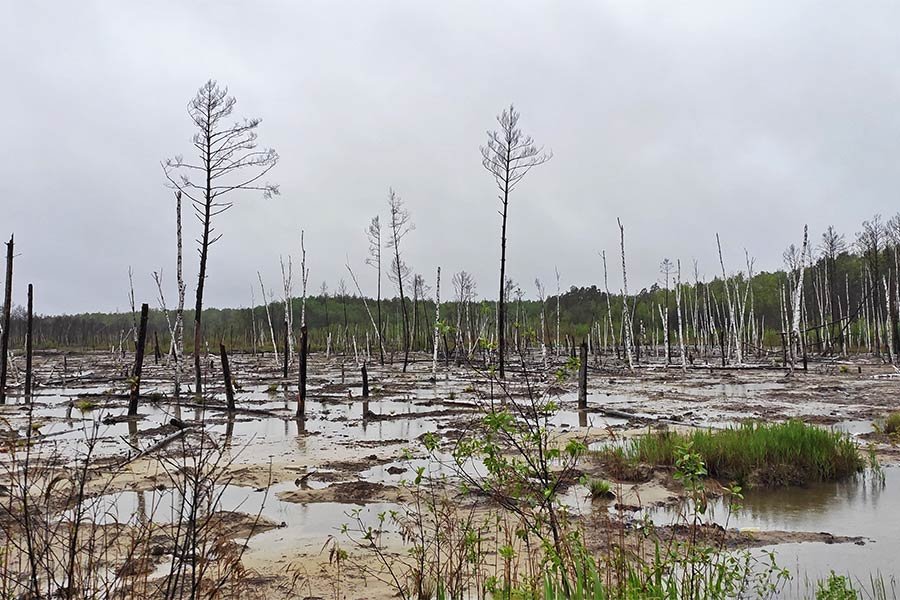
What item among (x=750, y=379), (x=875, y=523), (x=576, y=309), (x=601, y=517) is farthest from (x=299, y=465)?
(x=576, y=309)

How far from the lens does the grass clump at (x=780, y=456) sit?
9461 millimetres

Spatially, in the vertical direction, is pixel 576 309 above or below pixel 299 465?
above

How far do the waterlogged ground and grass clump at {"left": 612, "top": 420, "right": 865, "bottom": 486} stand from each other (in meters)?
0.32

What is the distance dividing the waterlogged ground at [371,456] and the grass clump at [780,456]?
319mm

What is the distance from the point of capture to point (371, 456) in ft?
37.0

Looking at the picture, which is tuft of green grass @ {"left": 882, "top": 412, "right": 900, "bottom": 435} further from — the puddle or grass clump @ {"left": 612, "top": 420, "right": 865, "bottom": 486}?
grass clump @ {"left": 612, "top": 420, "right": 865, "bottom": 486}

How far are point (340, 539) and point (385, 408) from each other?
1186 centimetres

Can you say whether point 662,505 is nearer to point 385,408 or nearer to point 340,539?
point 340,539

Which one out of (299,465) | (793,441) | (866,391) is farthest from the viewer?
(866,391)

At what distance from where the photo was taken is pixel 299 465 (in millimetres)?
10977

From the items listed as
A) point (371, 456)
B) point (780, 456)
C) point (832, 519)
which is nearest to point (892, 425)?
point (780, 456)

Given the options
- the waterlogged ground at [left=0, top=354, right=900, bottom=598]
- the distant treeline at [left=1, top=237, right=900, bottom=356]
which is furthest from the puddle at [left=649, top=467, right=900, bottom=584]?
the distant treeline at [left=1, top=237, right=900, bottom=356]

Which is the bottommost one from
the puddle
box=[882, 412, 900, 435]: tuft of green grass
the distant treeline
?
the puddle

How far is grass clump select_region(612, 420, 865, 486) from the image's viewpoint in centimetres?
946
